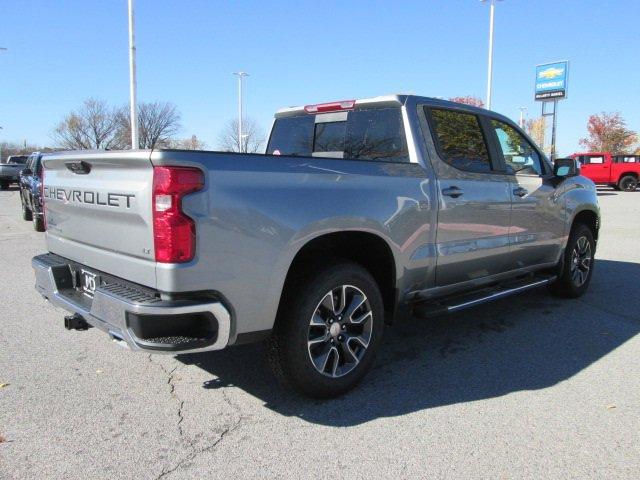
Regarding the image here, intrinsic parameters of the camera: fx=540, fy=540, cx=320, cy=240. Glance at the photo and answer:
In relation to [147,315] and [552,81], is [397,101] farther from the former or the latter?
[552,81]

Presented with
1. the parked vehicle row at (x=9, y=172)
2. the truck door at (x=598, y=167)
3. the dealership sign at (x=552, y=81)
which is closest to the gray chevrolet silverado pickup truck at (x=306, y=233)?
the truck door at (x=598, y=167)

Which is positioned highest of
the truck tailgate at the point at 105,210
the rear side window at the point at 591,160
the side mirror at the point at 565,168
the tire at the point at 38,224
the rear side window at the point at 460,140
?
the rear side window at the point at 591,160

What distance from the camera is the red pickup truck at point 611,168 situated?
29.2 meters

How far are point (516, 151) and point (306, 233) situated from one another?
9.42ft

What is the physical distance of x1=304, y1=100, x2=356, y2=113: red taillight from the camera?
448cm

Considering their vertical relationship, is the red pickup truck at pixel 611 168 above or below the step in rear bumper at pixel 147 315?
above

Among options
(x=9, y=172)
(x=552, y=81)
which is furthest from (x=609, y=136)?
(x=9, y=172)

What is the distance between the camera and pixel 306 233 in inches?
123

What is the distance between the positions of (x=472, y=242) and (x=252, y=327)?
2171mm

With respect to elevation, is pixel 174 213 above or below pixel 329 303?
above

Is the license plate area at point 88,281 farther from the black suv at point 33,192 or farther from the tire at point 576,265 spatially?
the black suv at point 33,192

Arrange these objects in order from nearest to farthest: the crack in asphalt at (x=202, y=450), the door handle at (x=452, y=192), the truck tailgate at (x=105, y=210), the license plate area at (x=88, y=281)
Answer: the crack in asphalt at (x=202, y=450) → the truck tailgate at (x=105, y=210) → the license plate area at (x=88, y=281) → the door handle at (x=452, y=192)

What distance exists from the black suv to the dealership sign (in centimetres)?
3167

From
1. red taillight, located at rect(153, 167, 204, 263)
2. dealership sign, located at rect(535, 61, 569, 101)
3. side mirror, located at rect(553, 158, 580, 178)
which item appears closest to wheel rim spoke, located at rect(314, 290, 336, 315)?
red taillight, located at rect(153, 167, 204, 263)
